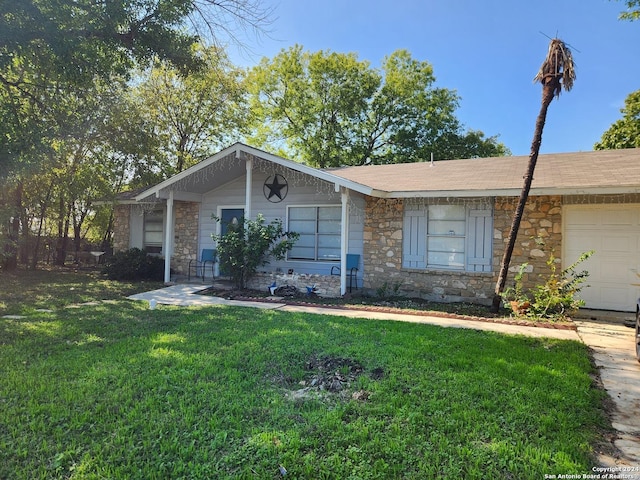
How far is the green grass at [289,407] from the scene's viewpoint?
8.18ft

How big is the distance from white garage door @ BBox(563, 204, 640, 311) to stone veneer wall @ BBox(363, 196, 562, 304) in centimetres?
33

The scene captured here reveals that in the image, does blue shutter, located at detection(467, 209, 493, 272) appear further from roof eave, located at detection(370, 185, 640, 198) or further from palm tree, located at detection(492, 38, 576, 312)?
palm tree, located at detection(492, 38, 576, 312)

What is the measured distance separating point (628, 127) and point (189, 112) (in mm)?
19758

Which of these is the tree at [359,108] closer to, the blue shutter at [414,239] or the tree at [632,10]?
the blue shutter at [414,239]

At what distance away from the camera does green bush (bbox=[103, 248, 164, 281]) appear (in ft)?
37.8

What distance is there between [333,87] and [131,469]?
25.1m

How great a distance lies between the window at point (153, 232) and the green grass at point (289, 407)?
7935 mm

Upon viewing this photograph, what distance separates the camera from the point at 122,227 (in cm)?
1370

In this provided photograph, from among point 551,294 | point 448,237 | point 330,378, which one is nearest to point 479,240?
point 448,237

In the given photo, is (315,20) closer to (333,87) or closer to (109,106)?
(109,106)

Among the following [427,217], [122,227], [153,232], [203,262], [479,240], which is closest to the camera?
[479,240]

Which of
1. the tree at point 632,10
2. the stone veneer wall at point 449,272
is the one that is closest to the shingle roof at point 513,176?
the stone veneer wall at point 449,272

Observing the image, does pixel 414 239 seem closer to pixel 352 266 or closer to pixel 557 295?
pixel 352 266

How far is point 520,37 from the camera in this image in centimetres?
1371
